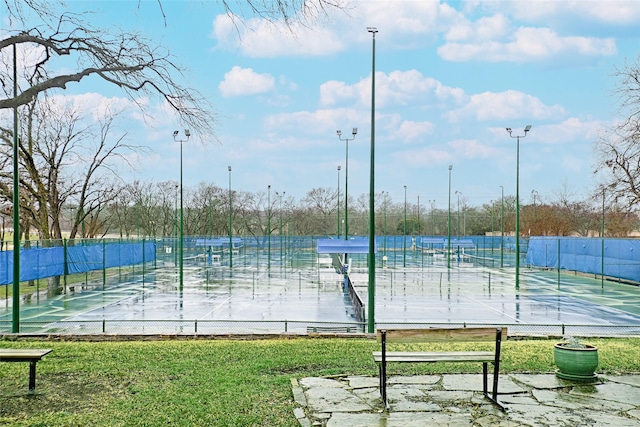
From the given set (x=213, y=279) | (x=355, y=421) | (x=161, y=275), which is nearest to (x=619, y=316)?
(x=355, y=421)

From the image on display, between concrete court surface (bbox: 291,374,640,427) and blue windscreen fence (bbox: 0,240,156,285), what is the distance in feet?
60.3

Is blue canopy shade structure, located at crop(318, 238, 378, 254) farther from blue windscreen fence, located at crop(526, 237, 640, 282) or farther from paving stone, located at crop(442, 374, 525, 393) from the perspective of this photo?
paving stone, located at crop(442, 374, 525, 393)

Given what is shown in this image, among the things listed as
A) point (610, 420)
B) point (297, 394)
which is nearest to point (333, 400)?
point (297, 394)

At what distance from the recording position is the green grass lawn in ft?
20.7

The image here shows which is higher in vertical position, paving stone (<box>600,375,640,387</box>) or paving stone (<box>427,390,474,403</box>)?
paving stone (<box>427,390,474,403</box>)

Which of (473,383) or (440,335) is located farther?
(473,383)

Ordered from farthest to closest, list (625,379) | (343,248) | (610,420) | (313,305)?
(343,248) < (313,305) < (625,379) < (610,420)

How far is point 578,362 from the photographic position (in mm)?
7797

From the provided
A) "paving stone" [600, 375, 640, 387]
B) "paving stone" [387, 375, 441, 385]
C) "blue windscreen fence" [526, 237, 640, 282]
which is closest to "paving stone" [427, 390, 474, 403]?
"paving stone" [387, 375, 441, 385]

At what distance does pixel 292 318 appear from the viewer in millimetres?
18984

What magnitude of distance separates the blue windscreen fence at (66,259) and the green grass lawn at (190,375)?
1346 centimetres

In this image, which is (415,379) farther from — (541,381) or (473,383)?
(541,381)

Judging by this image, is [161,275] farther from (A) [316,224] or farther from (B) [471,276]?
(A) [316,224]

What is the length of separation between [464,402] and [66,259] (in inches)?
975
